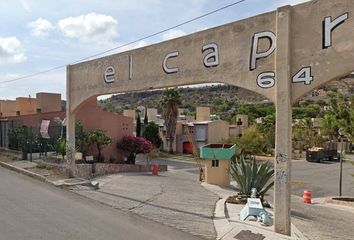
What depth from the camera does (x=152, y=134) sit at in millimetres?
58031

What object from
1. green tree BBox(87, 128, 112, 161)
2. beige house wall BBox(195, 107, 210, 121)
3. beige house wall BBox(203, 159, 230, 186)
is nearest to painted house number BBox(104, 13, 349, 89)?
beige house wall BBox(203, 159, 230, 186)

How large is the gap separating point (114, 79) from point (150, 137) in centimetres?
4116

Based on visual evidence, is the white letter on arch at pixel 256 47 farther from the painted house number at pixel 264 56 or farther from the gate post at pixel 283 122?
the gate post at pixel 283 122

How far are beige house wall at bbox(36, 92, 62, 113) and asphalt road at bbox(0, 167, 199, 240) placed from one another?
23799 millimetres

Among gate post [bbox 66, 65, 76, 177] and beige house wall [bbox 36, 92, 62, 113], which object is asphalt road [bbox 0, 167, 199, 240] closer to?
gate post [bbox 66, 65, 76, 177]

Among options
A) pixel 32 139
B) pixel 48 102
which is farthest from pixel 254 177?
pixel 48 102

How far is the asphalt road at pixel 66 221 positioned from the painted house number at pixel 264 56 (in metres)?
4.41

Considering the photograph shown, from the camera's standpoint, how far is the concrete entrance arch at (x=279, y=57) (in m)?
9.35

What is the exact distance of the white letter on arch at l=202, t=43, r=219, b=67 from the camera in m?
12.0

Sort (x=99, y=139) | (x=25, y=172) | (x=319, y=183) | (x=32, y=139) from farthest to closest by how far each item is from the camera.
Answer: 1. (x=319, y=183)
2. (x=99, y=139)
3. (x=32, y=139)
4. (x=25, y=172)

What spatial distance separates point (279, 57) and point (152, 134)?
48.4 metres

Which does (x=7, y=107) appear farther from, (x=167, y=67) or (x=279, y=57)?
(x=279, y=57)

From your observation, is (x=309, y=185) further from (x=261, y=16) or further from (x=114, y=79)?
(x=261, y=16)

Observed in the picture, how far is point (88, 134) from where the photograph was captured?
27.0 metres
